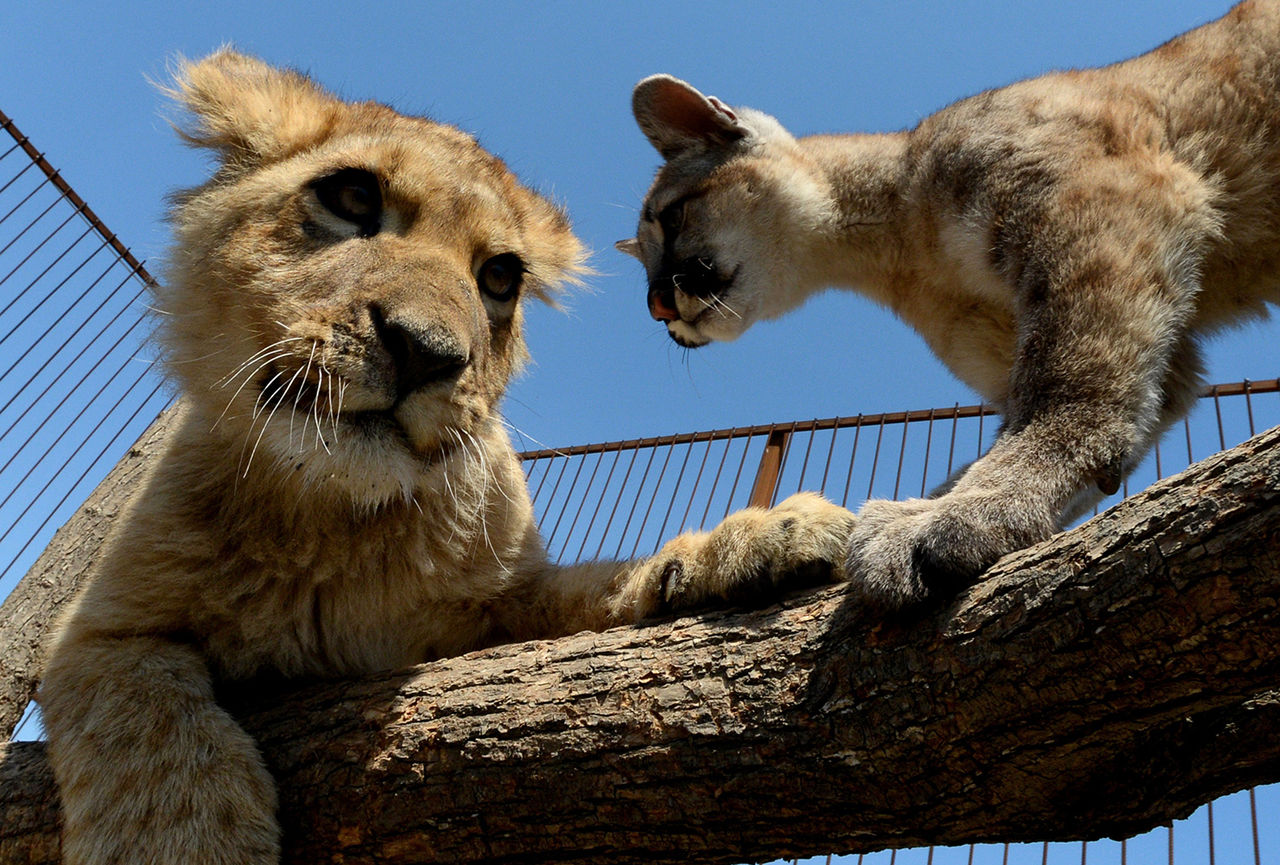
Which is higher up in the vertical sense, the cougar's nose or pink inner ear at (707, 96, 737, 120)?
pink inner ear at (707, 96, 737, 120)

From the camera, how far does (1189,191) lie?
3.29 m

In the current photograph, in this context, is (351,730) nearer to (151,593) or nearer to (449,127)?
(151,593)

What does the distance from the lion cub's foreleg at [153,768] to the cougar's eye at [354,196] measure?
135cm

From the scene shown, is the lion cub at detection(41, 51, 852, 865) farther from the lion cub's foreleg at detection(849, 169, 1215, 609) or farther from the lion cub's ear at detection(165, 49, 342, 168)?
the lion cub's foreleg at detection(849, 169, 1215, 609)

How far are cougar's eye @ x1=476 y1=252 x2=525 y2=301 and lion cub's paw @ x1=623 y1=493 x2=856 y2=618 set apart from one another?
1.19 meters

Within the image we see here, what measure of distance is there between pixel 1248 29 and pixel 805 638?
305 centimetres

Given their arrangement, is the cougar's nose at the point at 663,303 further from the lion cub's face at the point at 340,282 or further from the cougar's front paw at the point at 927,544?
the cougar's front paw at the point at 927,544

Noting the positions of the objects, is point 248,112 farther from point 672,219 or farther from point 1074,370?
point 1074,370

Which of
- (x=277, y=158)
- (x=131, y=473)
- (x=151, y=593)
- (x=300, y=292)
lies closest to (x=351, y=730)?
(x=151, y=593)

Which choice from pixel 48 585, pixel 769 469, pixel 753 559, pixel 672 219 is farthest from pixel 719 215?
pixel 48 585

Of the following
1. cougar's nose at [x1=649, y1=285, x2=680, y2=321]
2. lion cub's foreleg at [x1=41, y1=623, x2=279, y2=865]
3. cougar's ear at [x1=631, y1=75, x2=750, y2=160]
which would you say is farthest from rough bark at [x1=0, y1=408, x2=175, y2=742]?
cougar's ear at [x1=631, y1=75, x2=750, y2=160]

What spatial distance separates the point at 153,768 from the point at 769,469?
433cm

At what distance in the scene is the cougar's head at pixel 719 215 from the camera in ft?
16.0

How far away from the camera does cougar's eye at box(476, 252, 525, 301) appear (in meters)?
3.40
